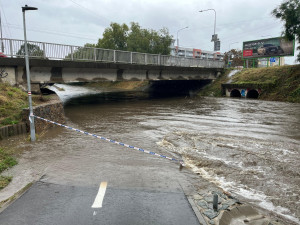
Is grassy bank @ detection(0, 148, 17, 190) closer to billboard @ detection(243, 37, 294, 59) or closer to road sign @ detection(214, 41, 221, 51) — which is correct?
road sign @ detection(214, 41, 221, 51)

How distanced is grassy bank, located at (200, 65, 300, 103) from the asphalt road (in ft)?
82.0

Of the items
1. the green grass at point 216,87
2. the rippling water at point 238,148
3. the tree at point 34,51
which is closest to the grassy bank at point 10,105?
the rippling water at point 238,148

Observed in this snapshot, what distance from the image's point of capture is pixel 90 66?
21.2 meters

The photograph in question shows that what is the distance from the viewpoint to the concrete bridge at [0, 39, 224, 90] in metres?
16.8

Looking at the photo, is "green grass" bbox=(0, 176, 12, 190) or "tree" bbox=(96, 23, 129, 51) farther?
"tree" bbox=(96, 23, 129, 51)

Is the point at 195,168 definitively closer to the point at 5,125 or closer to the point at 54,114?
the point at 5,125

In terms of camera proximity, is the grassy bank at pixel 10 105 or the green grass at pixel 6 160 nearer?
the green grass at pixel 6 160

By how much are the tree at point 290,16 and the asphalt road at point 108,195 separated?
1076 inches

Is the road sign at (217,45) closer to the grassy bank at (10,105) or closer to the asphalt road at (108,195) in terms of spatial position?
the grassy bank at (10,105)

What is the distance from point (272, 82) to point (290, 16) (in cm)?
774

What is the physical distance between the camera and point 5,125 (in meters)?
9.58

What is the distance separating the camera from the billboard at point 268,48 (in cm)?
3788

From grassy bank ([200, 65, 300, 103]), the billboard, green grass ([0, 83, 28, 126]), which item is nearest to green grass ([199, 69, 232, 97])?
grassy bank ([200, 65, 300, 103])

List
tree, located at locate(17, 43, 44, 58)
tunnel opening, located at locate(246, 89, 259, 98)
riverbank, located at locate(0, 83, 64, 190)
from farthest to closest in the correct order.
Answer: tunnel opening, located at locate(246, 89, 259, 98) < tree, located at locate(17, 43, 44, 58) < riverbank, located at locate(0, 83, 64, 190)
